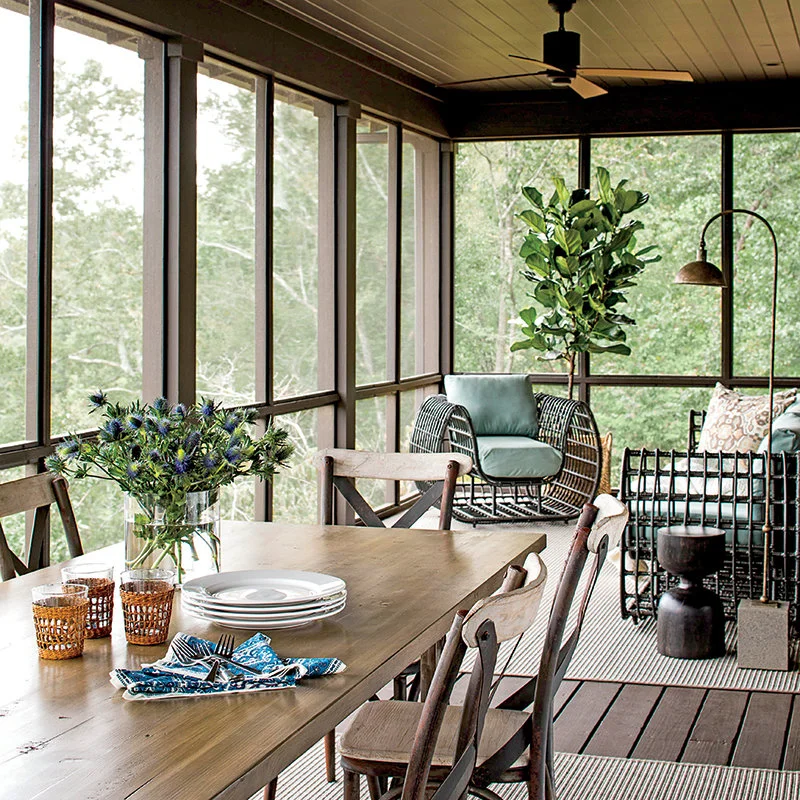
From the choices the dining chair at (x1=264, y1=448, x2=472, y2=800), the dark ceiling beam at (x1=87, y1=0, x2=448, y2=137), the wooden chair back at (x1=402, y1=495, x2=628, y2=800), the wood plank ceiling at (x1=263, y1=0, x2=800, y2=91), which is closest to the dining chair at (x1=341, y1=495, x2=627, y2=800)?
the wooden chair back at (x1=402, y1=495, x2=628, y2=800)

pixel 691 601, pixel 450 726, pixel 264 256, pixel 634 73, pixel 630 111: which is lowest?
pixel 691 601

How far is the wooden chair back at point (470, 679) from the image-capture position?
1.50 meters

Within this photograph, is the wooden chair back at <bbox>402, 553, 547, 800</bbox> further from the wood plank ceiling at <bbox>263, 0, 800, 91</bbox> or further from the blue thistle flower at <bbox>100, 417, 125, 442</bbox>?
the wood plank ceiling at <bbox>263, 0, 800, 91</bbox>

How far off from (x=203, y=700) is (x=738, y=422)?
420cm

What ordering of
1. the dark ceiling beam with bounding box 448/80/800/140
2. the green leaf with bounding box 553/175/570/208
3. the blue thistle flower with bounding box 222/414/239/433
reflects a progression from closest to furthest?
the blue thistle flower with bounding box 222/414/239/433 → the green leaf with bounding box 553/175/570/208 → the dark ceiling beam with bounding box 448/80/800/140

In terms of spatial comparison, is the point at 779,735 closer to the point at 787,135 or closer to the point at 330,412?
the point at 330,412

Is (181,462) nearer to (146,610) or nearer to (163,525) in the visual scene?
(163,525)

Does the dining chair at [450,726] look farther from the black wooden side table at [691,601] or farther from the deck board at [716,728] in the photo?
the black wooden side table at [691,601]

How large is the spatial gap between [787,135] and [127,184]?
486 centimetres

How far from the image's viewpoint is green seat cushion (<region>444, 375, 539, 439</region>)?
7.08 m

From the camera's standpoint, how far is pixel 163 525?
204cm

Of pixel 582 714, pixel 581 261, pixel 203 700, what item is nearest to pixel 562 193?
pixel 581 261

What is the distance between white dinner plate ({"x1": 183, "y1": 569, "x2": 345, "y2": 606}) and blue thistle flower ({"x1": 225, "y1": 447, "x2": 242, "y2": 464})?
23 cm

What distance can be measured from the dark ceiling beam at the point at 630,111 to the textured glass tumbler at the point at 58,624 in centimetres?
671
